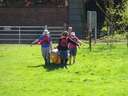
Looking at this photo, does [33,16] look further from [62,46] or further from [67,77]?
[67,77]

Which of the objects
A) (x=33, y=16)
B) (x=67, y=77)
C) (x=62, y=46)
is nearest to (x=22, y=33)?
(x=33, y=16)

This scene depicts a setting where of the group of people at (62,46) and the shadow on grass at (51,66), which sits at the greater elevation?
the group of people at (62,46)

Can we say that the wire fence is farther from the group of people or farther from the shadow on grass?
the shadow on grass

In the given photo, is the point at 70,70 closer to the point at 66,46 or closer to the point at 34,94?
the point at 66,46

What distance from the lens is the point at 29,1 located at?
4956cm

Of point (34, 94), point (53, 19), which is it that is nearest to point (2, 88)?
point (34, 94)

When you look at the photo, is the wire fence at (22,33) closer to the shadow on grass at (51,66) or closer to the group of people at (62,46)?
the group of people at (62,46)

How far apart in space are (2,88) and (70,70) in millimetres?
5365

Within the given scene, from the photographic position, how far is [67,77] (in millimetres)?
19953

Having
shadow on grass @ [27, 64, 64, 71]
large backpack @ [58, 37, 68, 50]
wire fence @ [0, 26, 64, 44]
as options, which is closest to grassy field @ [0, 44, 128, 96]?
shadow on grass @ [27, 64, 64, 71]

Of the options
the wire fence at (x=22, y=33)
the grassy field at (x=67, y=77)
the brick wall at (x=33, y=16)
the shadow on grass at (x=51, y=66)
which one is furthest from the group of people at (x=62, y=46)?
the brick wall at (x=33, y=16)

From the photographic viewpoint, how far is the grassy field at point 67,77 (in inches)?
660

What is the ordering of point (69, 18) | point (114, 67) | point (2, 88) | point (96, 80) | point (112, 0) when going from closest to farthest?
1. point (2, 88)
2. point (96, 80)
3. point (114, 67)
4. point (112, 0)
5. point (69, 18)

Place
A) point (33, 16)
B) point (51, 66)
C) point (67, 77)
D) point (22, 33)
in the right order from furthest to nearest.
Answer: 1. point (33, 16)
2. point (22, 33)
3. point (51, 66)
4. point (67, 77)
